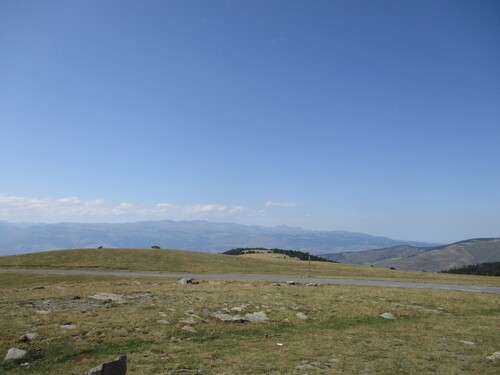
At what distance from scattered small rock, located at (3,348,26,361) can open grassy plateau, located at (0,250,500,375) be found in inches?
10.8

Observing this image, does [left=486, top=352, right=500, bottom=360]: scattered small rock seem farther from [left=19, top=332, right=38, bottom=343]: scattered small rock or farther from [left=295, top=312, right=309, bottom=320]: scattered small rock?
[left=19, top=332, right=38, bottom=343]: scattered small rock

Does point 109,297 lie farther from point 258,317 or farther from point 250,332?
point 250,332

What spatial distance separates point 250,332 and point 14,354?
11270mm

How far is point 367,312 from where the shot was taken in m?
25.5

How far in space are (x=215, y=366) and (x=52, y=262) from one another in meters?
67.4

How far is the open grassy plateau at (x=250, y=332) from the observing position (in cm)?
1403

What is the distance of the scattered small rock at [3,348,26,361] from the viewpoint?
46.2 ft

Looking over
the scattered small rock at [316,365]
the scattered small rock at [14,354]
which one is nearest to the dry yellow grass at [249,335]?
the scattered small rock at [316,365]

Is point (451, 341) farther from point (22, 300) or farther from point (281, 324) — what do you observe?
point (22, 300)

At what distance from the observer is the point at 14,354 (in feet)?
46.9

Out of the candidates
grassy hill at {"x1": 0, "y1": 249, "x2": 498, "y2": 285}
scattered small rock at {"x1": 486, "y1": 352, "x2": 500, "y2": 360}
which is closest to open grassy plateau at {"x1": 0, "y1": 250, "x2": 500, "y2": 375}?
scattered small rock at {"x1": 486, "y1": 352, "x2": 500, "y2": 360}

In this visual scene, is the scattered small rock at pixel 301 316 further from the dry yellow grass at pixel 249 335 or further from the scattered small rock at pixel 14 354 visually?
the scattered small rock at pixel 14 354

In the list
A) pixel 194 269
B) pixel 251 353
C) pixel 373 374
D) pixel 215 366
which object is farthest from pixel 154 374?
pixel 194 269

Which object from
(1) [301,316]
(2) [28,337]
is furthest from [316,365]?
(2) [28,337]
